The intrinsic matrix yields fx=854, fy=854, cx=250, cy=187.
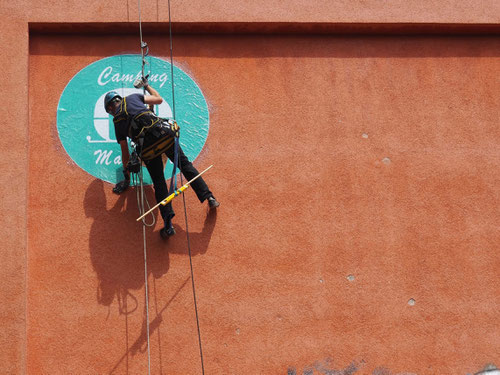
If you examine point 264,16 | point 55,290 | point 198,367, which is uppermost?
Result: point 264,16

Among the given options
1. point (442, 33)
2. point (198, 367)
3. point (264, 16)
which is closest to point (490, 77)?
point (442, 33)

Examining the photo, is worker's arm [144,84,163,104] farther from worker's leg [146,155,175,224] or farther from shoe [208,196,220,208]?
shoe [208,196,220,208]

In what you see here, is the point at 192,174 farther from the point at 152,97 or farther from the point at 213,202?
the point at 152,97

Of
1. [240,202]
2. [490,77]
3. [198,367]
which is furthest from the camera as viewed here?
[490,77]

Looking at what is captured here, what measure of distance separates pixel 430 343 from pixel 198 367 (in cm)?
239

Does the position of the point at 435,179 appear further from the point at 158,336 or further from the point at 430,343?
the point at 158,336

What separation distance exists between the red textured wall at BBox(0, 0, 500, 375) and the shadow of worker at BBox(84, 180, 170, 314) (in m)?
0.02

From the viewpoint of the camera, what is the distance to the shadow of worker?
865 cm

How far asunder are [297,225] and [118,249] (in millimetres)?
1882

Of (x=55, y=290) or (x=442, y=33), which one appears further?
(x=442, y=33)

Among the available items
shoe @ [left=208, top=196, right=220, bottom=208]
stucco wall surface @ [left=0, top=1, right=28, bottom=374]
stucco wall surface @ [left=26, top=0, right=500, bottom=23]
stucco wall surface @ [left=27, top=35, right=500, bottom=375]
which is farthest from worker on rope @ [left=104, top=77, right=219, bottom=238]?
stucco wall surface @ [left=26, top=0, right=500, bottom=23]

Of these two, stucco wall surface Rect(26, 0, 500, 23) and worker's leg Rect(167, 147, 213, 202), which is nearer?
worker's leg Rect(167, 147, 213, 202)

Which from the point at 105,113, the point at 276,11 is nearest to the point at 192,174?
the point at 105,113

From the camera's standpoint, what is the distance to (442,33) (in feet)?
32.3
